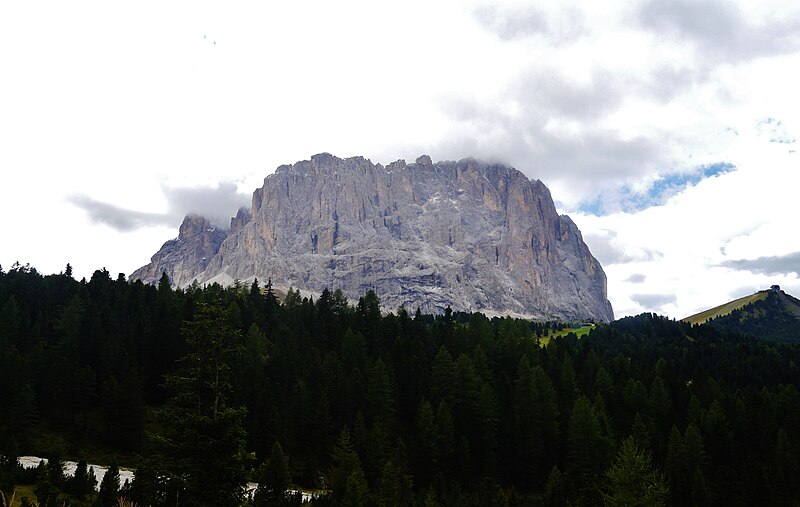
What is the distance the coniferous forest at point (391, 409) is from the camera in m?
63.3

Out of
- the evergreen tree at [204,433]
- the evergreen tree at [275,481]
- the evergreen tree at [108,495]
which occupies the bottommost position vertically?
the evergreen tree at [275,481]

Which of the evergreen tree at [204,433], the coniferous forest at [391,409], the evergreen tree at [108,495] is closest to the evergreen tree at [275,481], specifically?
the coniferous forest at [391,409]

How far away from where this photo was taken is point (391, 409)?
8044 cm

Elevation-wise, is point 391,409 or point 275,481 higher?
point 391,409

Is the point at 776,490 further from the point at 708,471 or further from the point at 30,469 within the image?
the point at 30,469

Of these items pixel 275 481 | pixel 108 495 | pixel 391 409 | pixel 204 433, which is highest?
pixel 204 433

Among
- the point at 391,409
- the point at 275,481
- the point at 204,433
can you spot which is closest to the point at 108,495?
the point at 204,433

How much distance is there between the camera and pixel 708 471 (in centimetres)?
Result: 7244

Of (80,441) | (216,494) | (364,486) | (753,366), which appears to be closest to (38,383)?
(80,441)

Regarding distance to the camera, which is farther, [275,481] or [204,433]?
[275,481]

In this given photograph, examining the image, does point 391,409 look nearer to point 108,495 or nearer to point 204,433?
point 108,495

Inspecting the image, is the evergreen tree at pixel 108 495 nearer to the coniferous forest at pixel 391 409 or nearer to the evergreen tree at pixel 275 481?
the coniferous forest at pixel 391 409

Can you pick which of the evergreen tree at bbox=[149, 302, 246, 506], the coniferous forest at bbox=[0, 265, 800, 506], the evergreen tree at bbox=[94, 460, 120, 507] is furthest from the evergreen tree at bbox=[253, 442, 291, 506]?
the evergreen tree at bbox=[149, 302, 246, 506]

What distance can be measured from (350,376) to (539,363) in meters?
34.8
